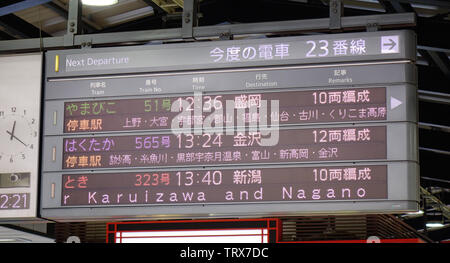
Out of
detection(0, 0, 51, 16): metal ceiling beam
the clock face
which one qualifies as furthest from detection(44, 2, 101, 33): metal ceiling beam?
the clock face

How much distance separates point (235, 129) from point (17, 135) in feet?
6.24

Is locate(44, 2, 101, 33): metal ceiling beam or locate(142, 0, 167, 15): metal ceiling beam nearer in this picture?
locate(44, 2, 101, 33): metal ceiling beam

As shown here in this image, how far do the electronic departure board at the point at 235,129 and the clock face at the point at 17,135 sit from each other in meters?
0.16

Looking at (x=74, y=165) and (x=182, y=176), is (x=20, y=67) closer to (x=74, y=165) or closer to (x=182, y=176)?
(x=74, y=165)

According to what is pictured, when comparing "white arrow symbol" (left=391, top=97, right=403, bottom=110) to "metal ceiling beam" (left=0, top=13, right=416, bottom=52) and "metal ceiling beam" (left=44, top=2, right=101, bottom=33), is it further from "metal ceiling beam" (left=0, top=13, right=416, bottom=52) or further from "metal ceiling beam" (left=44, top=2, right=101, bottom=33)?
"metal ceiling beam" (left=44, top=2, right=101, bottom=33)

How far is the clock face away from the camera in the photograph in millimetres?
7500

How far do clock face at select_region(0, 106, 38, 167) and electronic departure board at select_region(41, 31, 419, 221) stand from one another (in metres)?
0.16

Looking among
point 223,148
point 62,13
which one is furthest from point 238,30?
point 62,13

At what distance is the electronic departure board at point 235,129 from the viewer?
683 centimetres

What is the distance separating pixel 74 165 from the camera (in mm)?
7332

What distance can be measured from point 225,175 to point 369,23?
1.70m

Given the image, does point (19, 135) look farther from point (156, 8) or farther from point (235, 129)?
point (156, 8)
